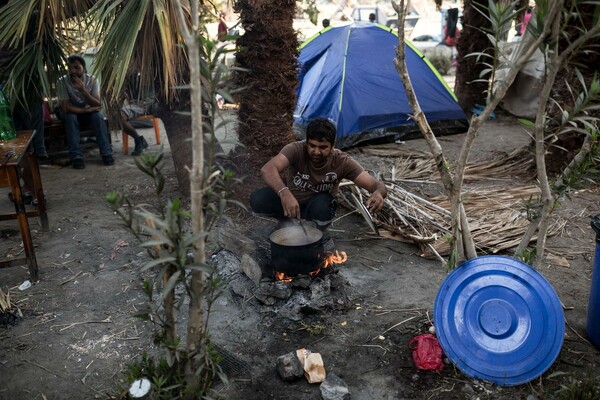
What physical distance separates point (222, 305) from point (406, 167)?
3.67 m

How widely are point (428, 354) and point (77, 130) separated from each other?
6142mm

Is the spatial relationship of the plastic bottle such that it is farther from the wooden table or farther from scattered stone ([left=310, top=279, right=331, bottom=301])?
scattered stone ([left=310, top=279, right=331, bottom=301])

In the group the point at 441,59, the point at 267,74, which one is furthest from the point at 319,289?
the point at 441,59

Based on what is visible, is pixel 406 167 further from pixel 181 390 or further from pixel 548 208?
pixel 181 390

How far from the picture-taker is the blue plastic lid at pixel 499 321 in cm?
287

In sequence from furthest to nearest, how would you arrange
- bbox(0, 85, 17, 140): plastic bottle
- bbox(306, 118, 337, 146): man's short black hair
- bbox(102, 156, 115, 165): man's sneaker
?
1. bbox(102, 156, 115, 165): man's sneaker
2. bbox(0, 85, 17, 140): plastic bottle
3. bbox(306, 118, 337, 146): man's short black hair

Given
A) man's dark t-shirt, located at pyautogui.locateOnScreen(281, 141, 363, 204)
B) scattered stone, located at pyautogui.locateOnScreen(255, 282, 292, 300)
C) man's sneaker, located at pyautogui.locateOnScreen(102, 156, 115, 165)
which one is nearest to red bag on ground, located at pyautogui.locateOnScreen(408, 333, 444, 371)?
scattered stone, located at pyautogui.locateOnScreen(255, 282, 292, 300)

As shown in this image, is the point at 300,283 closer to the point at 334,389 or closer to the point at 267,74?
the point at 334,389

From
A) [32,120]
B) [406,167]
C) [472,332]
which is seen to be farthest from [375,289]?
[32,120]

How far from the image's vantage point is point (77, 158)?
744 cm

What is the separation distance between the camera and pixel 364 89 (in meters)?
7.95

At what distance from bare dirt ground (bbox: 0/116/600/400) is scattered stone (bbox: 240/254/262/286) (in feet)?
0.30

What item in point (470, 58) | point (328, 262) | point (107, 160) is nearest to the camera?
point (328, 262)

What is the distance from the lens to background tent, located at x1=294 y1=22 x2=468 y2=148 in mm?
7785
